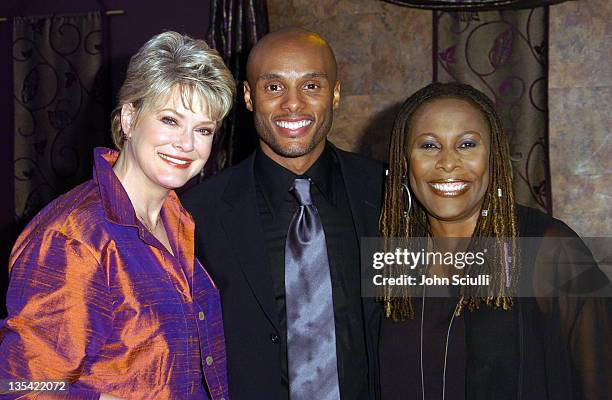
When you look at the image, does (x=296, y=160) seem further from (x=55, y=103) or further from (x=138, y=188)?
(x=55, y=103)

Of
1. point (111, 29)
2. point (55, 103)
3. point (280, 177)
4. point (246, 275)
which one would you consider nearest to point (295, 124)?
point (280, 177)

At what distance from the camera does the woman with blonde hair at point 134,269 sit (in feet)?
5.02

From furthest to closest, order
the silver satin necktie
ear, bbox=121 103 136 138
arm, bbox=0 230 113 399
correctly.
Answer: the silver satin necktie, ear, bbox=121 103 136 138, arm, bbox=0 230 113 399

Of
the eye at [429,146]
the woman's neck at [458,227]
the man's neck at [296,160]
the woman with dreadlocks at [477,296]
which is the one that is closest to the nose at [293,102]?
the man's neck at [296,160]

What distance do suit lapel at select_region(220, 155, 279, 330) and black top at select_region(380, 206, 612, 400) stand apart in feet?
1.52

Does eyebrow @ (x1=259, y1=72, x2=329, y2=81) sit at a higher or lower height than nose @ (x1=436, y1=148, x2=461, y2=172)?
higher

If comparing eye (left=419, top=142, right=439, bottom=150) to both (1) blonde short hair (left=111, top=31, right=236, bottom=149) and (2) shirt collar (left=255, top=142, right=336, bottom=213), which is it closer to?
(2) shirt collar (left=255, top=142, right=336, bottom=213)

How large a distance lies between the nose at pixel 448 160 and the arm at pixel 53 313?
94 centimetres

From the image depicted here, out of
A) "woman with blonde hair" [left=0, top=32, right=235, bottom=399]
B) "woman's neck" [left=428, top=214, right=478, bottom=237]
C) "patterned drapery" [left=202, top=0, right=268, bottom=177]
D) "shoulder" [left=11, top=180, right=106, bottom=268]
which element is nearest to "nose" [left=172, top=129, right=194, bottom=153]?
"woman with blonde hair" [left=0, top=32, right=235, bottom=399]

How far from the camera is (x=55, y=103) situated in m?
4.57

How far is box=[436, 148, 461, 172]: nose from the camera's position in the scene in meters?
2.00

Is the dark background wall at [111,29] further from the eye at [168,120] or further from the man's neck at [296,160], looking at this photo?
the eye at [168,120]

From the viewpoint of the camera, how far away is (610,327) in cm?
194

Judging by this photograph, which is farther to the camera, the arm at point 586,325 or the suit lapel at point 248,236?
the suit lapel at point 248,236
